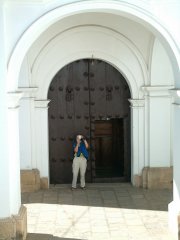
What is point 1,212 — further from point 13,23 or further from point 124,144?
point 124,144

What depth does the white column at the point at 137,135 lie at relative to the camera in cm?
1244

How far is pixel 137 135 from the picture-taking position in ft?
41.2

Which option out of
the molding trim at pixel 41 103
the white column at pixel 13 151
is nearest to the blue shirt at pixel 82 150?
the molding trim at pixel 41 103

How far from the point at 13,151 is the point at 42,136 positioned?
12.4ft

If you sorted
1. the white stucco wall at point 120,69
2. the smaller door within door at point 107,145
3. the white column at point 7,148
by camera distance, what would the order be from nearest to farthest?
the white column at point 7,148 < the white stucco wall at point 120,69 < the smaller door within door at point 107,145

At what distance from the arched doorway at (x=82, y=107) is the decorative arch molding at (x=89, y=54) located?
371 millimetres

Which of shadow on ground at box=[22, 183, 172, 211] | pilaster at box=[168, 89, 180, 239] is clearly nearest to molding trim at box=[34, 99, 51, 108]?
shadow on ground at box=[22, 183, 172, 211]

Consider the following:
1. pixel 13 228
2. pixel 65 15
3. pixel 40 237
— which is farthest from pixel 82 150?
pixel 65 15

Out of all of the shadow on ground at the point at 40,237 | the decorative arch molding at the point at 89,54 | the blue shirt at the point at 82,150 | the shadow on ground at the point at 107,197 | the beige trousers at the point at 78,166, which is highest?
the decorative arch molding at the point at 89,54

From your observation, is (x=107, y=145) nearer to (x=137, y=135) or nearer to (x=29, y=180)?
(x=137, y=135)

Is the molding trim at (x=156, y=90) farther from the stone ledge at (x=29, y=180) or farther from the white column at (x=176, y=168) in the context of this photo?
the stone ledge at (x=29, y=180)

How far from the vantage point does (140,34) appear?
11.7 metres

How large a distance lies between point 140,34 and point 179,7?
10.5 ft

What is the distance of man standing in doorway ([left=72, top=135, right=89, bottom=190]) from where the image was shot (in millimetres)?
12203
